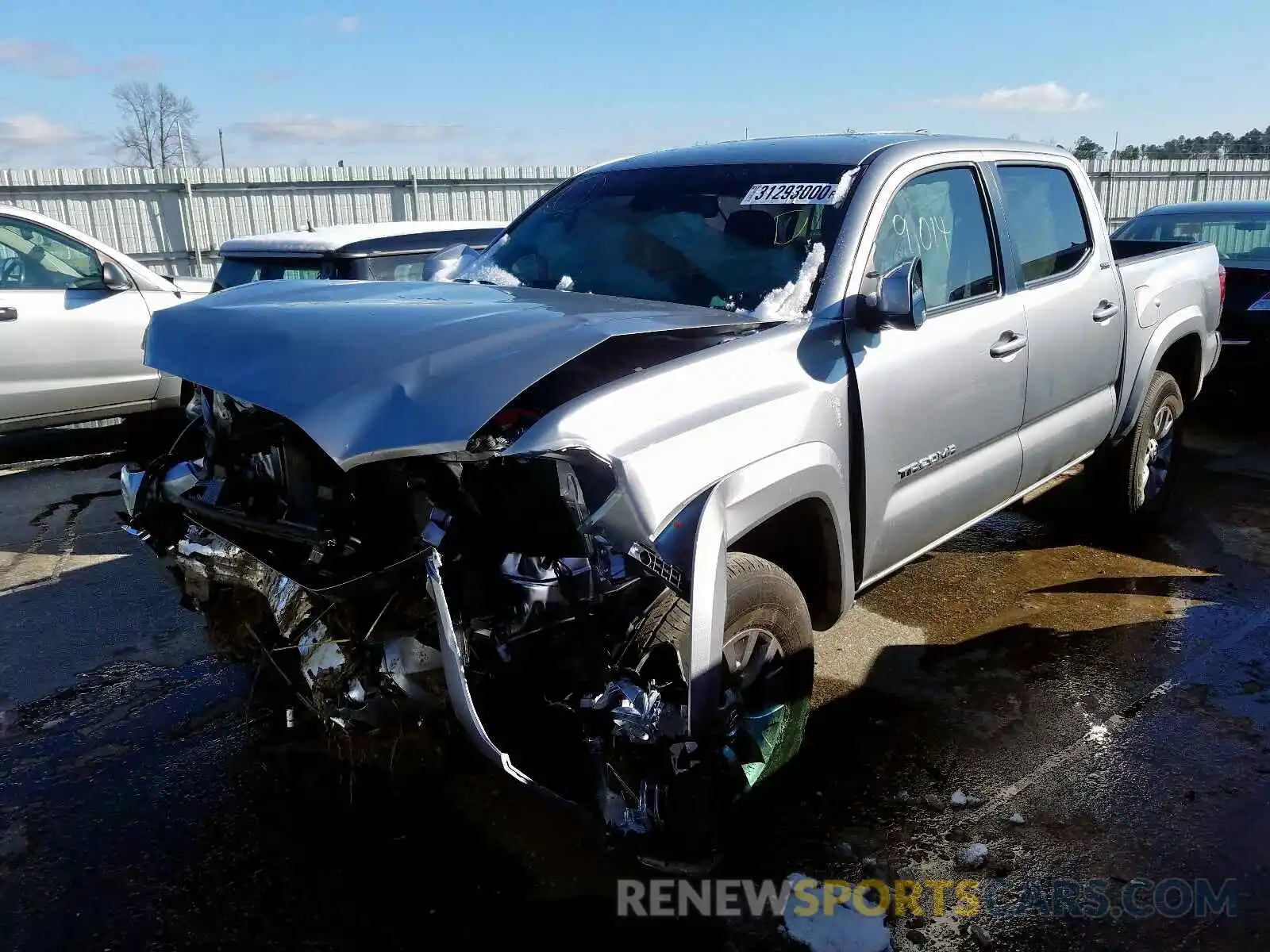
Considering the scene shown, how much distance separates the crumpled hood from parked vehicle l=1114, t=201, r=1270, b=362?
5.45 meters

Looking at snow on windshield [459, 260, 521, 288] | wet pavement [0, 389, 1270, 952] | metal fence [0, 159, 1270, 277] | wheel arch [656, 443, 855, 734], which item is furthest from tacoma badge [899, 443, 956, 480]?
metal fence [0, 159, 1270, 277]

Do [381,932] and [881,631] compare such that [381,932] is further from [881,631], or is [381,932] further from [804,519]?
[881,631]

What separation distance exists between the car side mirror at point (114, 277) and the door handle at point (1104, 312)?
6.47 m

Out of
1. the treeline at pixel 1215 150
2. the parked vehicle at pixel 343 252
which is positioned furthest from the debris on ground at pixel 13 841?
the treeline at pixel 1215 150

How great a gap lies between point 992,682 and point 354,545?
2493 mm

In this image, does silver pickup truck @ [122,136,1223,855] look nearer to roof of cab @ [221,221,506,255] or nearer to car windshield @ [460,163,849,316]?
car windshield @ [460,163,849,316]

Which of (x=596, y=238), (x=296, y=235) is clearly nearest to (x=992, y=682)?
(x=596, y=238)

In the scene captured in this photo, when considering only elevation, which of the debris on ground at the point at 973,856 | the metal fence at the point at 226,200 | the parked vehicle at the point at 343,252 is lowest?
the debris on ground at the point at 973,856

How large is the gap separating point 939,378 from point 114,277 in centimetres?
623

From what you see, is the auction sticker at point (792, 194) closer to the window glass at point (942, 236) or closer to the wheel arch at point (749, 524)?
the window glass at point (942, 236)

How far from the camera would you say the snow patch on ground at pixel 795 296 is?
3.11m

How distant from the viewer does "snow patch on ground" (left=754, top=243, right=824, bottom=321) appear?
3.11m

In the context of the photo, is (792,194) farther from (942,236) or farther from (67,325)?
(67,325)

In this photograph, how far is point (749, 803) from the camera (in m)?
2.95
